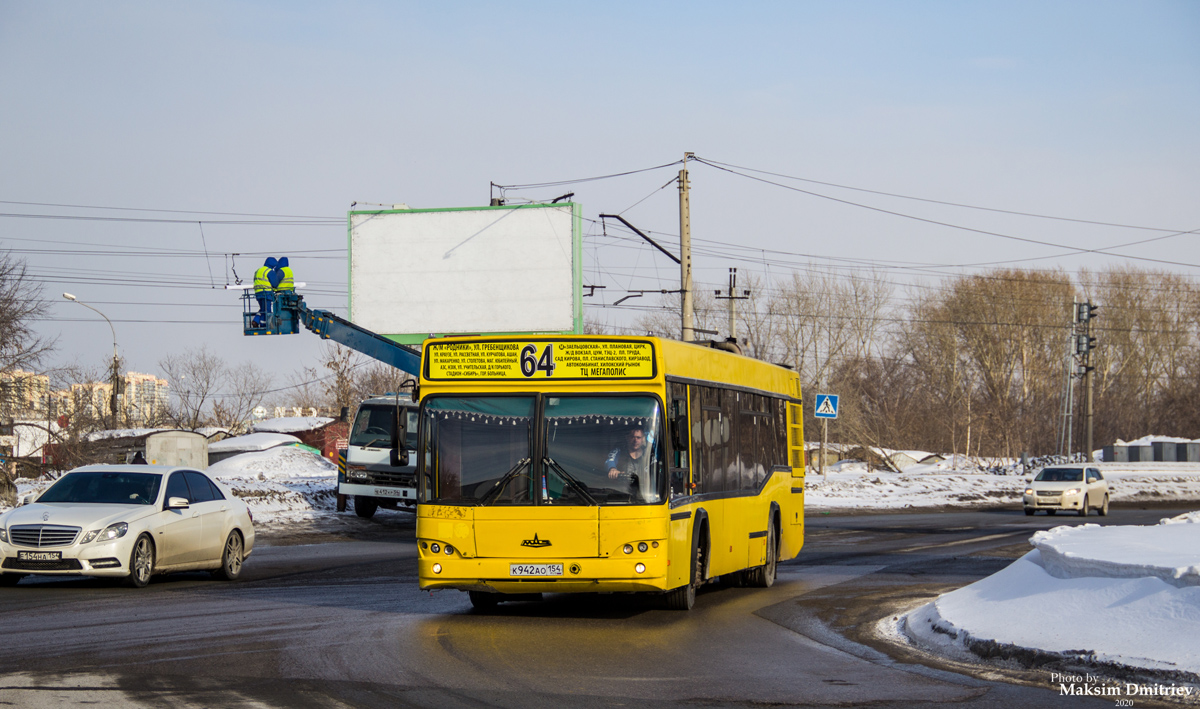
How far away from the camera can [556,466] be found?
36.8 feet

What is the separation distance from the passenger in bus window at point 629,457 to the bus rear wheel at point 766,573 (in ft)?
16.2

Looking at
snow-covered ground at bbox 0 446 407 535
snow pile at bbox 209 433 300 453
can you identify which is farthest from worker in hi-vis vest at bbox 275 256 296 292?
snow pile at bbox 209 433 300 453

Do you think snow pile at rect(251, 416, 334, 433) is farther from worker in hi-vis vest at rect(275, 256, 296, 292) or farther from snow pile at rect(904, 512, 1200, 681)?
snow pile at rect(904, 512, 1200, 681)

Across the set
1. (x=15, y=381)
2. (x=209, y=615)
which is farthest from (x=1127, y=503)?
(x=209, y=615)

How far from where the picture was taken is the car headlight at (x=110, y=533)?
14.0 m

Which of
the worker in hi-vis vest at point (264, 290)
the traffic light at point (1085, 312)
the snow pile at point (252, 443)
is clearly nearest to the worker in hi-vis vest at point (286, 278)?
the worker in hi-vis vest at point (264, 290)

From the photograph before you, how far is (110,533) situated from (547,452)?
20.2 ft

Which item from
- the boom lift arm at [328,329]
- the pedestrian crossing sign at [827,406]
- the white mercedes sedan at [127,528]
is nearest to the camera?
the white mercedes sedan at [127,528]

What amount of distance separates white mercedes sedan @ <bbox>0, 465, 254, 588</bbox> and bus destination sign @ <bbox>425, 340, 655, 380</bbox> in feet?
16.8

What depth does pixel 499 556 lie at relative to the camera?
11117 mm

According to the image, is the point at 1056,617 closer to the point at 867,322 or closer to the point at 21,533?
the point at 21,533

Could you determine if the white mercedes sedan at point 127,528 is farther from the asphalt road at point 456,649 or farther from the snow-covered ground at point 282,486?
the snow-covered ground at point 282,486

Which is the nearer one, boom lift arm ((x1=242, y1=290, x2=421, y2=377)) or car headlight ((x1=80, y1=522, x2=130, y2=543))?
car headlight ((x1=80, y1=522, x2=130, y2=543))

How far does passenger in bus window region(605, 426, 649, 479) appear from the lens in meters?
11.2
